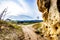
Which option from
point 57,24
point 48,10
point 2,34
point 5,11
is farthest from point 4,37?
point 57,24

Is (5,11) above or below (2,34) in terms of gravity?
above

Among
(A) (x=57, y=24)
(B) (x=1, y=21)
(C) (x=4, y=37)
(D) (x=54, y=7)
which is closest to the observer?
(A) (x=57, y=24)

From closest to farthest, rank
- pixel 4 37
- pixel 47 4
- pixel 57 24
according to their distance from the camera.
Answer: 1. pixel 57 24
2. pixel 47 4
3. pixel 4 37

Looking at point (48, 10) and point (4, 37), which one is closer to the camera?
point (48, 10)

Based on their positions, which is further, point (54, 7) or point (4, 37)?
point (4, 37)

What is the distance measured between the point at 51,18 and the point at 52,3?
649 mm

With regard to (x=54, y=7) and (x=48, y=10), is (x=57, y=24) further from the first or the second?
(x=48, y=10)

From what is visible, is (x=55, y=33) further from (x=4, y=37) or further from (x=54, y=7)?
(x=4, y=37)

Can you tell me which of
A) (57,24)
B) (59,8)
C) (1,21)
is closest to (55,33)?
(57,24)

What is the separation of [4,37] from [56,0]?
334cm

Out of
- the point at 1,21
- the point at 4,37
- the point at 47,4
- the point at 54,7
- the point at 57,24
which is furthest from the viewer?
the point at 1,21

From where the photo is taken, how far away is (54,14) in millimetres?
6918

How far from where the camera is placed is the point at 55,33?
6719 mm

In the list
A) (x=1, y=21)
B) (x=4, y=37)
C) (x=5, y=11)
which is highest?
(x=5, y=11)
